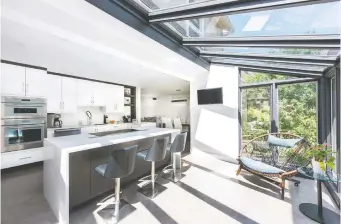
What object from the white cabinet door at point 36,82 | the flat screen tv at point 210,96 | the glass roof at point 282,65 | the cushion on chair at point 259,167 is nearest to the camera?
the cushion on chair at point 259,167

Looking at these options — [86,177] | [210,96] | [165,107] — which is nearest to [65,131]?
[86,177]

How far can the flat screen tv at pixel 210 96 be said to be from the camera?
16.1 ft

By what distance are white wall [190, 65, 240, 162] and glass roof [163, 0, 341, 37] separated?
2.22m

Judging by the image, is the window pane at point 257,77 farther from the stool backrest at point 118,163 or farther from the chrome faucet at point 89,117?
the chrome faucet at point 89,117

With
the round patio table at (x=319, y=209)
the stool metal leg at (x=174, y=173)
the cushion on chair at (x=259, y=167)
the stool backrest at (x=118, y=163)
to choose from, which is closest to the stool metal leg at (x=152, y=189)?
the stool metal leg at (x=174, y=173)

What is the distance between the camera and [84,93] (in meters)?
5.63

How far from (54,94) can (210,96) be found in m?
4.40

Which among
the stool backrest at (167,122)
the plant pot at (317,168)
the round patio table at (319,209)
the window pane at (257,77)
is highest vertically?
the window pane at (257,77)

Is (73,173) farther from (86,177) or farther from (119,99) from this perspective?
(119,99)

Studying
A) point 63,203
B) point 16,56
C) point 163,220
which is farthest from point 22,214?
point 16,56

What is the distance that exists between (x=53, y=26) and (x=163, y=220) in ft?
9.47

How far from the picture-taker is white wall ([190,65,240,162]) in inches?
189

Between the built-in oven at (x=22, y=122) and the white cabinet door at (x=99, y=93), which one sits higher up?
the white cabinet door at (x=99, y=93)

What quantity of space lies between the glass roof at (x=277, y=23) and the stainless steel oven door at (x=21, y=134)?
3794 mm
